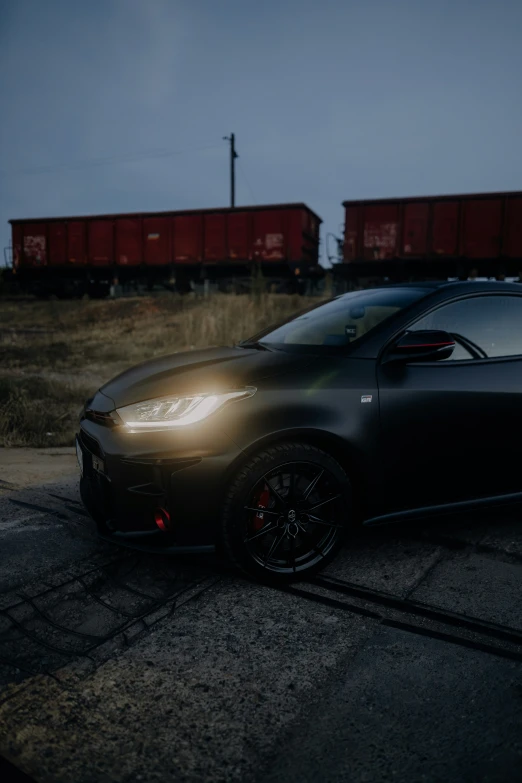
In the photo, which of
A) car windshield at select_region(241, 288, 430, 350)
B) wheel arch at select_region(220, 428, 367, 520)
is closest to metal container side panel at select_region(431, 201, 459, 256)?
car windshield at select_region(241, 288, 430, 350)

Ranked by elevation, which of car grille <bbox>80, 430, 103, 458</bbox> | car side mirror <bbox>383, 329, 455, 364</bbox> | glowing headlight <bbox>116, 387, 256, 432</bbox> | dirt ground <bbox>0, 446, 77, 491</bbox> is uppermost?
car side mirror <bbox>383, 329, 455, 364</bbox>

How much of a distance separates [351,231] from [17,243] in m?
13.8

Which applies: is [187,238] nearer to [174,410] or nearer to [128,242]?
[128,242]

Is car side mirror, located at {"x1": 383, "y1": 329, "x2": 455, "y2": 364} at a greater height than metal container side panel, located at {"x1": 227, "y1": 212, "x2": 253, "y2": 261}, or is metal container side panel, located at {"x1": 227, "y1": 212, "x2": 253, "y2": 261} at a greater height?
metal container side panel, located at {"x1": 227, "y1": 212, "x2": 253, "y2": 261}

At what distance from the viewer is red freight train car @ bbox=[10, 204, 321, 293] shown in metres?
20.8

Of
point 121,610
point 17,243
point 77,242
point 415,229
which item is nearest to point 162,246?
point 77,242

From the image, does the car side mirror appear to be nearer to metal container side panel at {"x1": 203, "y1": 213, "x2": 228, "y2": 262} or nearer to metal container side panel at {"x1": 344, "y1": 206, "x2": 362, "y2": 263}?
metal container side panel at {"x1": 344, "y1": 206, "x2": 362, "y2": 263}

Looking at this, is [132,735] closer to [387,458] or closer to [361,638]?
[361,638]

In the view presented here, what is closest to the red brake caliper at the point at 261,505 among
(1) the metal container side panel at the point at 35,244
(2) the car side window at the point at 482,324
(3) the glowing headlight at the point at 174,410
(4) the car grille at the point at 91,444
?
(3) the glowing headlight at the point at 174,410

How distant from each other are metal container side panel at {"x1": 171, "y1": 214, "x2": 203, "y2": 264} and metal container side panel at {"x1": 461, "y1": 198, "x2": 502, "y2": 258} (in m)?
9.06

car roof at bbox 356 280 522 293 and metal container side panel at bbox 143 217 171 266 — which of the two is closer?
car roof at bbox 356 280 522 293

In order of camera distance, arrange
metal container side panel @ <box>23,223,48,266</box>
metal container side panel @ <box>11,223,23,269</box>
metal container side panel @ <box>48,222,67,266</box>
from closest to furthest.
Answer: metal container side panel @ <box>48,222,67,266</box>
metal container side panel @ <box>23,223,48,266</box>
metal container side panel @ <box>11,223,23,269</box>

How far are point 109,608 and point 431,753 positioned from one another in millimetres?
1353

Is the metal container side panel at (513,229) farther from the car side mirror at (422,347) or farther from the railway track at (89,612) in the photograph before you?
the railway track at (89,612)
